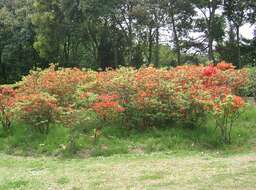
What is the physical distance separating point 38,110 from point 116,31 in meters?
24.1

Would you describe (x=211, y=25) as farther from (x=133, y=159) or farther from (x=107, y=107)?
(x=133, y=159)

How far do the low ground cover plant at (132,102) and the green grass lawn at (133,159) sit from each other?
35 centimetres

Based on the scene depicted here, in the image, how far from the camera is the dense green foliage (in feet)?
110

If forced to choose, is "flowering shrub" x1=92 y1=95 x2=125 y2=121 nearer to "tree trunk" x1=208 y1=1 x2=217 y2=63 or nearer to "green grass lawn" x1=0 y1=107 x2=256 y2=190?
"green grass lawn" x1=0 y1=107 x2=256 y2=190

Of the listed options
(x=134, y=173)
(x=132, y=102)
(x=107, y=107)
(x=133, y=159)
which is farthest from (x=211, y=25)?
(x=134, y=173)

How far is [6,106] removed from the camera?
1441cm

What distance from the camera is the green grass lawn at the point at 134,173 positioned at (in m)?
7.77

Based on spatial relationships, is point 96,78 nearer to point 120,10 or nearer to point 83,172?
point 83,172

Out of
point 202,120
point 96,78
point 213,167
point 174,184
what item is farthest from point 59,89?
point 174,184

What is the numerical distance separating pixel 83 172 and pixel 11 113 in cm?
566

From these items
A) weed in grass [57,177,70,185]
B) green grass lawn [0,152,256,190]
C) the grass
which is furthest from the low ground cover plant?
weed in grass [57,177,70,185]

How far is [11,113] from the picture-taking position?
563 inches

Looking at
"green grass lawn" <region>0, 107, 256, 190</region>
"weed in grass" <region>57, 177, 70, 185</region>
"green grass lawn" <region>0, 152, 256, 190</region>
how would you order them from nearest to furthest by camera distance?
1. "green grass lawn" <region>0, 152, 256, 190</region>
2. "green grass lawn" <region>0, 107, 256, 190</region>
3. "weed in grass" <region>57, 177, 70, 185</region>

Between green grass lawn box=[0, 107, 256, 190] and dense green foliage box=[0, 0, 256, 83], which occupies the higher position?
dense green foliage box=[0, 0, 256, 83]
